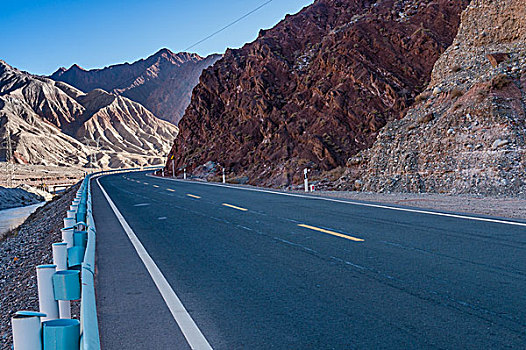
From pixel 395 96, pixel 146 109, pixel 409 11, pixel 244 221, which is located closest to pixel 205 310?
pixel 244 221

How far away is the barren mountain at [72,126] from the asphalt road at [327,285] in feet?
330

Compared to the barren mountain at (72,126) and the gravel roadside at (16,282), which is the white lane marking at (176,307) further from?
the barren mountain at (72,126)

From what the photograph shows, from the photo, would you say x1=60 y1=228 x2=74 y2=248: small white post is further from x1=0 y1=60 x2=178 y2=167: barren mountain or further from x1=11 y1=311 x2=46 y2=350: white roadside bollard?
x1=0 y1=60 x2=178 y2=167: barren mountain

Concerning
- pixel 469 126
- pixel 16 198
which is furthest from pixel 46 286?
pixel 16 198

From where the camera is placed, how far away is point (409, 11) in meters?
38.3

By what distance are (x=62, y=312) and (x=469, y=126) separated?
58.6ft

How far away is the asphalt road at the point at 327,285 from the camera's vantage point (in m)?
4.05

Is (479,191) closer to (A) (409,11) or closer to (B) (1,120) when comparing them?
(A) (409,11)

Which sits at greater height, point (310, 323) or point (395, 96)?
point (395, 96)

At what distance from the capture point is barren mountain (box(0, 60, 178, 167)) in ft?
348

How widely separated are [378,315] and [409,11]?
1525 inches

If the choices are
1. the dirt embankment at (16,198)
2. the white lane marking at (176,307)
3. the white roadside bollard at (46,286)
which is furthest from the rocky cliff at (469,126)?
the dirt embankment at (16,198)

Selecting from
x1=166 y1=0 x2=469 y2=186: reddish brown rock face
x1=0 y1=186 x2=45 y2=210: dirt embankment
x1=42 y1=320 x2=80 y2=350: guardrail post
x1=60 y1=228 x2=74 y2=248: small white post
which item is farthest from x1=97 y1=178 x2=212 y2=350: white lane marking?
x1=0 y1=186 x2=45 y2=210: dirt embankment

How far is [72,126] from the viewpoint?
130 m
